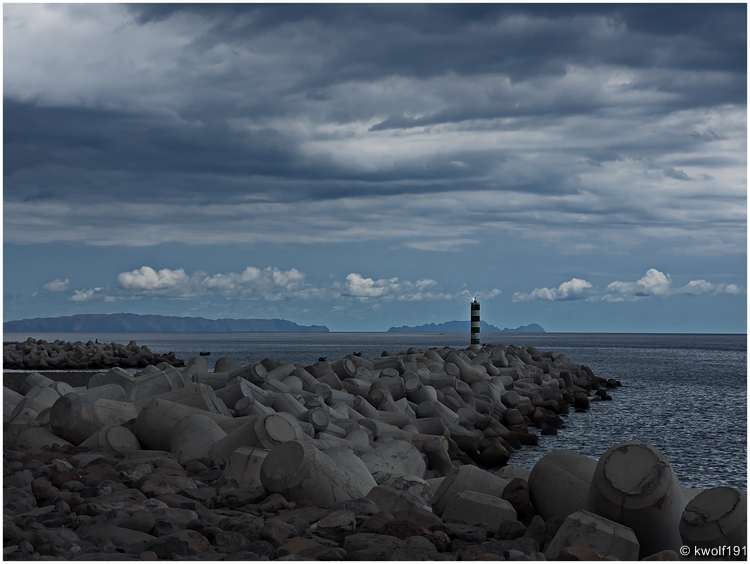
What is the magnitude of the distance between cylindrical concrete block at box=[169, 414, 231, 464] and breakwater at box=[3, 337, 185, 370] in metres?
22.0

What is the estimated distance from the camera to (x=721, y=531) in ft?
13.9

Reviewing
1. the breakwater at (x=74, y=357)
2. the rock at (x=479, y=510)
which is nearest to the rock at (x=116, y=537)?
the rock at (x=479, y=510)

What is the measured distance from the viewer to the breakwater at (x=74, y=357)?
28.4 m

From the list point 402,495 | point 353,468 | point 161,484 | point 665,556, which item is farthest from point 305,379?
point 665,556

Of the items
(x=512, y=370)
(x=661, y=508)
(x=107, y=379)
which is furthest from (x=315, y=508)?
(x=512, y=370)

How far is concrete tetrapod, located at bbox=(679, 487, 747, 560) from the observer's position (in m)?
4.24

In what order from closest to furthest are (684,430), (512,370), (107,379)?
(107,379) → (684,430) → (512,370)

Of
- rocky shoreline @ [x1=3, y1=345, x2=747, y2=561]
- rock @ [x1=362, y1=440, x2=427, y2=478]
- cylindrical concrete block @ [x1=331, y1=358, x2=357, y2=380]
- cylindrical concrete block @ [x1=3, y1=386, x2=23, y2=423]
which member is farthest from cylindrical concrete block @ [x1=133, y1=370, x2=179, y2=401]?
cylindrical concrete block @ [x1=331, y1=358, x2=357, y2=380]

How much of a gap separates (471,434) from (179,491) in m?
6.67

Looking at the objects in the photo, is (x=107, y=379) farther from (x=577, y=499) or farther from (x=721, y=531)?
(x=721, y=531)

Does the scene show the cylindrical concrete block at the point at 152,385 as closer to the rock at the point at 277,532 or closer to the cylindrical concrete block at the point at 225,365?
the cylindrical concrete block at the point at 225,365

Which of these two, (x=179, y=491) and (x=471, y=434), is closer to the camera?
(x=179, y=491)

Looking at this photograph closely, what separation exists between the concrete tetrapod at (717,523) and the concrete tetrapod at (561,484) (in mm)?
678

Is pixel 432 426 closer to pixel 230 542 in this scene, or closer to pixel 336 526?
pixel 336 526
